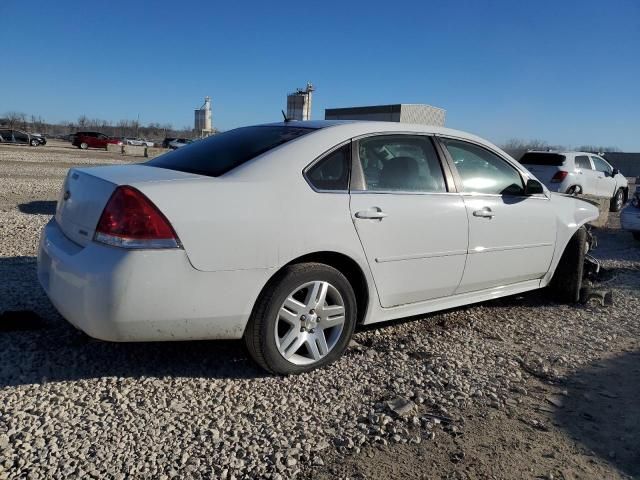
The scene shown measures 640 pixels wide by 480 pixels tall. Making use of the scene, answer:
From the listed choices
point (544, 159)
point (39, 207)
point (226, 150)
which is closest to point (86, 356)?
point (226, 150)

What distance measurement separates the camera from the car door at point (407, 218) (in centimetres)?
327

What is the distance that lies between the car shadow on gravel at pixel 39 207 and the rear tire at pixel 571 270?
25.7 ft

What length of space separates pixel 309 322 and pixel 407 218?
3.11 ft

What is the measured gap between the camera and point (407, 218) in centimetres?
339

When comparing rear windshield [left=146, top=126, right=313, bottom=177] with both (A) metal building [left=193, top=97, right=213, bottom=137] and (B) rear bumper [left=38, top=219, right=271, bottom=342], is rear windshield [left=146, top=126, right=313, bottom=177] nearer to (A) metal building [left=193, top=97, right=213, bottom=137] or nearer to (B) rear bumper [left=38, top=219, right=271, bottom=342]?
(B) rear bumper [left=38, top=219, right=271, bottom=342]

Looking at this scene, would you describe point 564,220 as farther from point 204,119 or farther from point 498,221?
point 204,119

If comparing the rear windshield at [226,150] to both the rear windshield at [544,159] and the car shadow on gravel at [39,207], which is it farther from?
the rear windshield at [544,159]

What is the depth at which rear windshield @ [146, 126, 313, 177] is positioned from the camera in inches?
124

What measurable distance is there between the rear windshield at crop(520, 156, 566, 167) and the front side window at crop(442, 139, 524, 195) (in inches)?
407

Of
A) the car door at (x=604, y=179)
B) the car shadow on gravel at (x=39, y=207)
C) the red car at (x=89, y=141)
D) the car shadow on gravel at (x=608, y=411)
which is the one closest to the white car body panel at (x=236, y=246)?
the car shadow on gravel at (x=608, y=411)

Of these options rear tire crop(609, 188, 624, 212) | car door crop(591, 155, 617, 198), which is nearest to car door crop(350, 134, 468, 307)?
car door crop(591, 155, 617, 198)

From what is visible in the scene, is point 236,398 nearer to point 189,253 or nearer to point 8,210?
point 189,253

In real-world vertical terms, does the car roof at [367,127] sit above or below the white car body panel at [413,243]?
above

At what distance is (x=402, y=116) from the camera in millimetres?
16547
